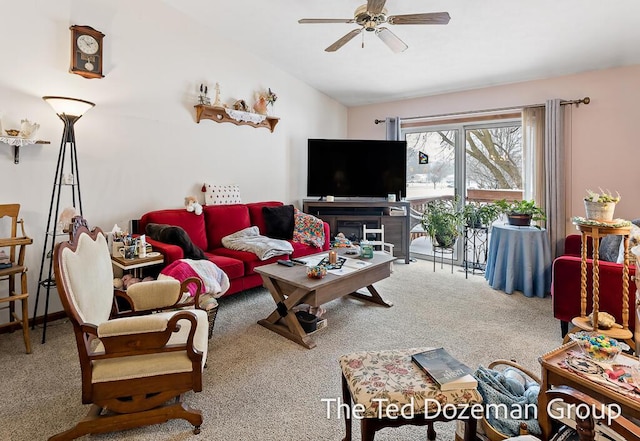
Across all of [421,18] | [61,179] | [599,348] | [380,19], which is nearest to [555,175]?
[421,18]

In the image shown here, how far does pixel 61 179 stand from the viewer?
309cm

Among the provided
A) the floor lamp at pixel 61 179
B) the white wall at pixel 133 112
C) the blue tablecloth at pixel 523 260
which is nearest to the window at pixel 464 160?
the blue tablecloth at pixel 523 260

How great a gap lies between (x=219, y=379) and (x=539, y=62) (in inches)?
176

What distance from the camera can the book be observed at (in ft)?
4.46

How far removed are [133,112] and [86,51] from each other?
64 centimetres

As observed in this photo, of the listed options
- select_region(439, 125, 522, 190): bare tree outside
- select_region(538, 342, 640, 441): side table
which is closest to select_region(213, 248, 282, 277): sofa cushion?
select_region(538, 342, 640, 441): side table

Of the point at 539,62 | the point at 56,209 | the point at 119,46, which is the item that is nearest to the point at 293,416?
the point at 56,209

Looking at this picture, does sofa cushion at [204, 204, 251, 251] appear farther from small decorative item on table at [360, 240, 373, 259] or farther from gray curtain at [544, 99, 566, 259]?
gray curtain at [544, 99, 566, 259]

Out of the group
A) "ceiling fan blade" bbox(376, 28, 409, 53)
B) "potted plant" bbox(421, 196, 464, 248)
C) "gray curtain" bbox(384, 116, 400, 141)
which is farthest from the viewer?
"gray curtain" bbox(384, 116, 400, 141)

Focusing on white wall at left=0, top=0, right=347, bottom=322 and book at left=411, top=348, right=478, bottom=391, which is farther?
white wall at left=0, top=0, right=347, bottom=322

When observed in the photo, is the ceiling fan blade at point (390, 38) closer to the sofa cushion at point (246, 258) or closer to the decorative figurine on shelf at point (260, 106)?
the decorative figurine on shelf at point (260, 106)

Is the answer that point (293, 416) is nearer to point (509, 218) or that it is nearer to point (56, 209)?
point (56, 209)

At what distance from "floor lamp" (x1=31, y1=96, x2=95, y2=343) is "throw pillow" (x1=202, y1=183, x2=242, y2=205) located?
1325 millimetres

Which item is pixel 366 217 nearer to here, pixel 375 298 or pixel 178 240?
pixel 375 298
